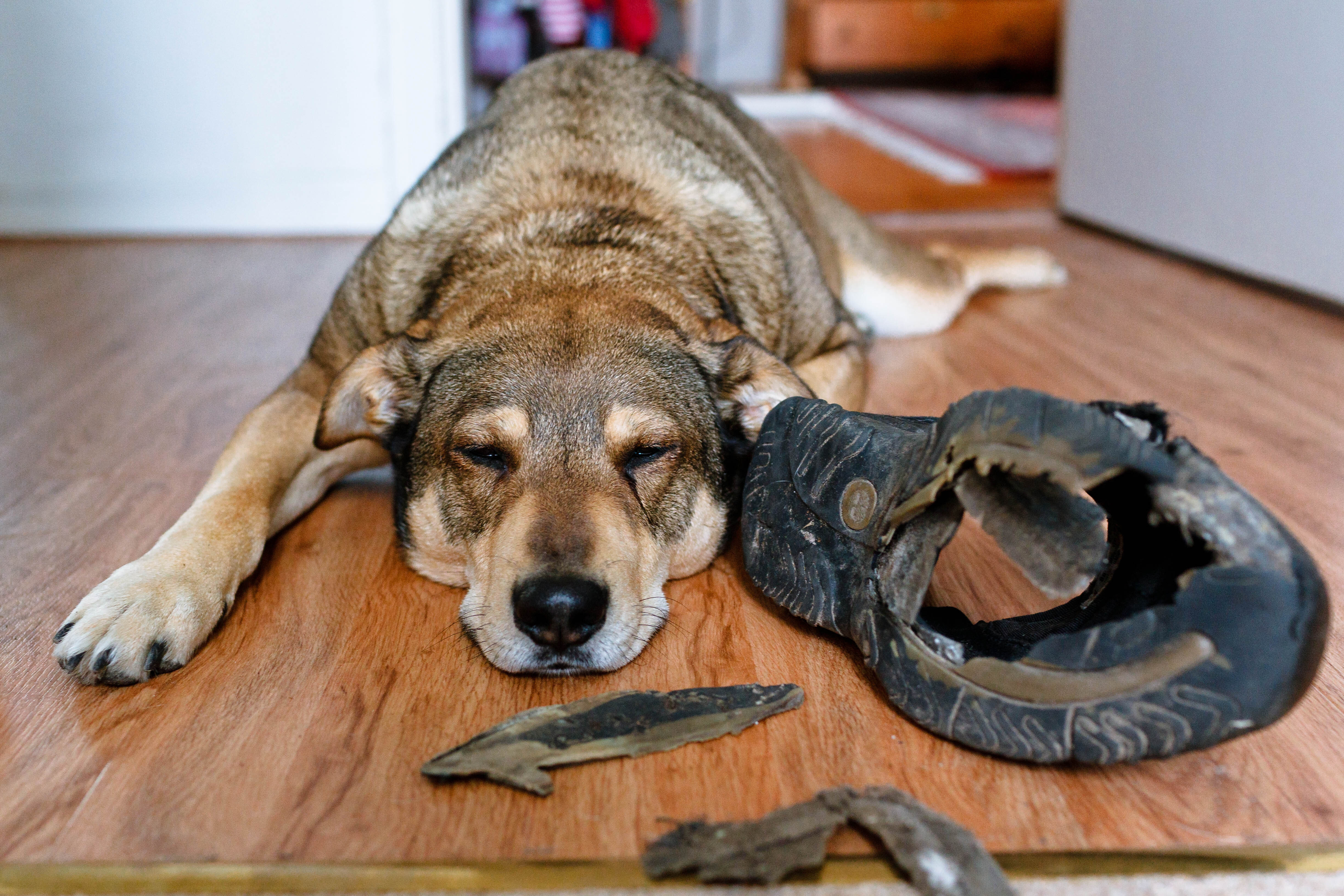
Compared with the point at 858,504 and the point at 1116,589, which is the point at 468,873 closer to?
the point at 858,504

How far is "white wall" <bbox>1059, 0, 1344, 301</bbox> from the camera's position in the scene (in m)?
3.95

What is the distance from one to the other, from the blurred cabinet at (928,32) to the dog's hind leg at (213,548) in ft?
34.5

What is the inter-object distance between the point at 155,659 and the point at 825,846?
1.11 meters

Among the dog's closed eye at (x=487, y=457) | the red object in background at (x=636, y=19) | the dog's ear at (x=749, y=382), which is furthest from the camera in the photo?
the red object in background at (x=636, y=19)

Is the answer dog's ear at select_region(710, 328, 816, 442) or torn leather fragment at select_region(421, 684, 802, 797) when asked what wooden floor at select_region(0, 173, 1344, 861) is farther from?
dog's ear at select_region(710, 328, 816, 442)

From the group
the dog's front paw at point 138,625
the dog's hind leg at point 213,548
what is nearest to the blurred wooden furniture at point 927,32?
the dog's hind leg at point 213,548

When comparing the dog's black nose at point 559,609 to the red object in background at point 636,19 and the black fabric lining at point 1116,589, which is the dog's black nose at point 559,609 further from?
the red object in background at point 636,19

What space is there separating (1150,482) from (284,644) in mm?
1399

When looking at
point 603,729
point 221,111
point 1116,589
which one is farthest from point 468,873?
point 221,111

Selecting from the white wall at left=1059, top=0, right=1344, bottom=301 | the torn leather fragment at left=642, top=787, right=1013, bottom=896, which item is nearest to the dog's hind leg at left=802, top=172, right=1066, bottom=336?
Answer: the white wall at left=1059, top=0, right=1344, bottom=301

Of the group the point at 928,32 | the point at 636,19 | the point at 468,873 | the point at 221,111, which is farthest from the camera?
the point at 928,32

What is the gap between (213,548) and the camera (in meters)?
2.01

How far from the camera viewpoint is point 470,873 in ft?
4.40

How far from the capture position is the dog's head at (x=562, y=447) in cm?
177
